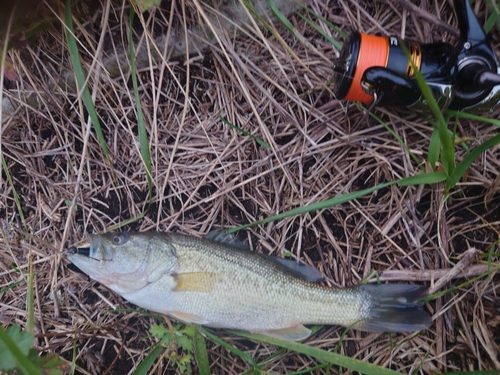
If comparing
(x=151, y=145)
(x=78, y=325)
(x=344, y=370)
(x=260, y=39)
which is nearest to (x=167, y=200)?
(x=151, y=145)

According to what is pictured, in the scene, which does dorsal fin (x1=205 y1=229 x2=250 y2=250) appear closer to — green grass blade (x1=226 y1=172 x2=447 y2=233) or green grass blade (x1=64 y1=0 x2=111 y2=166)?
green grass blade (x1=226 y1=172 x2=447 y2=233)

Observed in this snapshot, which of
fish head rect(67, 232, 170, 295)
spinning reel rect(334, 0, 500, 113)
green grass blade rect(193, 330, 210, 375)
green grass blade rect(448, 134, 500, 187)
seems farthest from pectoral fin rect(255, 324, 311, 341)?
spinning reel rect(334, 0, 500, 113)

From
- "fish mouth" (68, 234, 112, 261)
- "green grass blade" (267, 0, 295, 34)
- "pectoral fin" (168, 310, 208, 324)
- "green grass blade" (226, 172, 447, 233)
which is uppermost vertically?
"green grass blade" (267, 0, 295, 34)

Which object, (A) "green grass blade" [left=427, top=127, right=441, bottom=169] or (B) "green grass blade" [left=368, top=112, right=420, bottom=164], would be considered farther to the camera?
(B) "green grass blade" [left=368, top=112, right=420, bottom=164]

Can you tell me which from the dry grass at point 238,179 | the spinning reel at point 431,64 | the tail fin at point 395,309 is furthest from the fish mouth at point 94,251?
the spinning reel at point 431,64

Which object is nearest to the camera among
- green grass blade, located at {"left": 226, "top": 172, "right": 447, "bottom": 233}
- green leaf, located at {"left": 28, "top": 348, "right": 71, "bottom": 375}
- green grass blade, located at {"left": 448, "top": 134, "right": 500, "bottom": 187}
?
green leaf, located at {"left": 28, "top": 348, "right": 71, "bottom": 375}

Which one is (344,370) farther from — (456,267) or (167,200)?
(167,200)

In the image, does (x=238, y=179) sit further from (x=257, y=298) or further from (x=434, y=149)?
(x=434, y=149)

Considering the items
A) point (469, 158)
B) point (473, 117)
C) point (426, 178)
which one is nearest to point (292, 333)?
point (426, 178)
